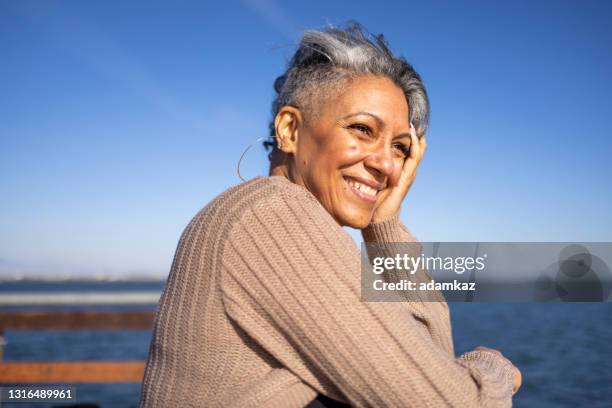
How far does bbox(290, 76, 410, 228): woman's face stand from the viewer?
1627 mm

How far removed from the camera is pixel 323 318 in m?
1.10

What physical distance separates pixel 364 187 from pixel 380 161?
0.10 m

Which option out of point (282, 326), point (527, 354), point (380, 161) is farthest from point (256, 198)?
point (527, 354)

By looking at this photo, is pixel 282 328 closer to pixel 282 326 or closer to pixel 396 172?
pixel 282 326

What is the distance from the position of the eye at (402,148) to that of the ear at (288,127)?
0.40 meters

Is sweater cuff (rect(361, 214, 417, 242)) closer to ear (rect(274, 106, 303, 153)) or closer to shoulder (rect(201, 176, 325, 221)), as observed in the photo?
ear (rect(274, 106, 303, 153))

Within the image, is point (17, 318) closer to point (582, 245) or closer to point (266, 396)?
point (266, 396)

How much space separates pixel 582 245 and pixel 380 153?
4.14ft

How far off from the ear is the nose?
0.82ft

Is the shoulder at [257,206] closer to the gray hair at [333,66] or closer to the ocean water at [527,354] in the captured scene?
the gray hair at [333,66]

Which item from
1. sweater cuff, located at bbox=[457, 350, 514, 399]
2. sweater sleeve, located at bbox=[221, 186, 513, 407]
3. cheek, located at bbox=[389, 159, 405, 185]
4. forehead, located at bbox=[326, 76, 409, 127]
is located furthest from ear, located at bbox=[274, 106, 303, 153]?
sweater cuff, located at bbox=[457, 350, 514, 399]

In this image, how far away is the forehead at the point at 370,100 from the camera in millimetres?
1624

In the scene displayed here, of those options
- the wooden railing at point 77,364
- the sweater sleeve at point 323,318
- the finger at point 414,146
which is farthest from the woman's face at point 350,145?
the wooden railing at point 77,364

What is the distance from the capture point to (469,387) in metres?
1.23
